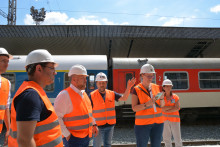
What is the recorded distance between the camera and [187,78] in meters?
8.10

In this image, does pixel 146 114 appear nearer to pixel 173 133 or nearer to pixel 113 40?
pixel 173 133

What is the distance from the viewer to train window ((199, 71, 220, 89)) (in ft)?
26.9

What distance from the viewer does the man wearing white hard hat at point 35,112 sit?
1.28 meters

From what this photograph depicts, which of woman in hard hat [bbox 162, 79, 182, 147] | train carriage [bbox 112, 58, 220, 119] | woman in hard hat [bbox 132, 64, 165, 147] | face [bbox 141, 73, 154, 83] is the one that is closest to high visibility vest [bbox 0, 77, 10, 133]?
woman in hard hat [bbox 132, 64, 165, 147]

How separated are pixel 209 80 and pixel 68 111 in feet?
26.4

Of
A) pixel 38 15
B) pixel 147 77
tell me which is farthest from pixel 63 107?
pixel 38 15

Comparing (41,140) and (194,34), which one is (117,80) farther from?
(194,34)

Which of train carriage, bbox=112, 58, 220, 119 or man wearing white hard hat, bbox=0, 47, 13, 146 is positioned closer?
man wearing white hard hat, bbox=0, 47, 13, 146

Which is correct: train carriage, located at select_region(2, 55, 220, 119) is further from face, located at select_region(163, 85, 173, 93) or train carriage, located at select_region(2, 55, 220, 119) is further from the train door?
face, located at select_region(163, 85, 173, 93)

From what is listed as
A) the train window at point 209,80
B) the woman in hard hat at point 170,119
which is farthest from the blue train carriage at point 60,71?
the train window at point 209,80

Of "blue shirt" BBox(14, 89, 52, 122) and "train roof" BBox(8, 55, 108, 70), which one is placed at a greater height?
"train roof" BBox(8, 55, 108, 70)

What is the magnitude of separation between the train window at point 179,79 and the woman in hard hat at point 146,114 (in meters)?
5.28

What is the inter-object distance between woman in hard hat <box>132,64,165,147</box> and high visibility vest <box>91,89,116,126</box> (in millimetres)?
743

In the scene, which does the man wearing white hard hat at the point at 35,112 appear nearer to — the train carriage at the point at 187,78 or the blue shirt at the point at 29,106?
the blue shirt at the point at 29,106
